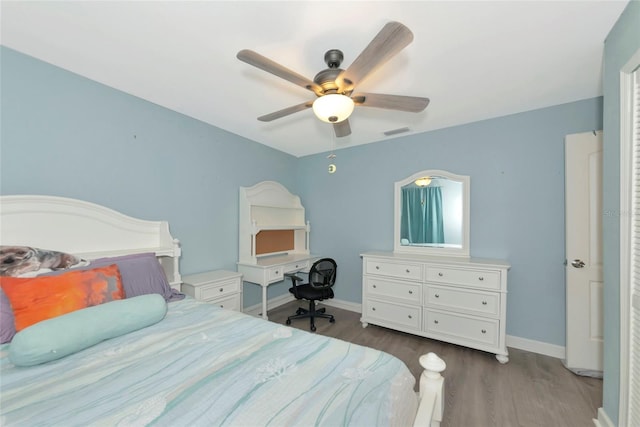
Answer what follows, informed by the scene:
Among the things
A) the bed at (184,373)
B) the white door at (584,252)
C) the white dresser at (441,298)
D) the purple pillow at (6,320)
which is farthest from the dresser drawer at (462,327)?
the purple pillow at (6,320)

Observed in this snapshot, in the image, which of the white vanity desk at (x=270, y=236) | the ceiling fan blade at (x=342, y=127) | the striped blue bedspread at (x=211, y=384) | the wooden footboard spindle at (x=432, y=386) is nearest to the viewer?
the striped blue bedspread at (x=211, y=384)

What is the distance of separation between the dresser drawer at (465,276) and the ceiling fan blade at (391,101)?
1.70m

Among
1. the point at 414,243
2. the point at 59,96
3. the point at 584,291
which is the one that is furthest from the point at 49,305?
the point at 584,291

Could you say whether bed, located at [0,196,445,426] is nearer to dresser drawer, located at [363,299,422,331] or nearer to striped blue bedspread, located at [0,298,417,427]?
striped blue bedspread, located at [0,298,417,427]

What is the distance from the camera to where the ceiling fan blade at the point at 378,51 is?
1.10m

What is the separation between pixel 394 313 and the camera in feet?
9.34

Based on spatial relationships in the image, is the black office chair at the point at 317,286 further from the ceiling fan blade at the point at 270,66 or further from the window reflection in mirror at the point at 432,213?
the ceiling fan blade at the point at 270,66

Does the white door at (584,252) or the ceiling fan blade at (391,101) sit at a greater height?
the ceiling fan blade at (391,101)

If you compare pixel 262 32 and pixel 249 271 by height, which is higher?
pixel 262 32

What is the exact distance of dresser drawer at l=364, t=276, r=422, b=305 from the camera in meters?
2.73

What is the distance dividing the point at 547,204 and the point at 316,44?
2.63 m

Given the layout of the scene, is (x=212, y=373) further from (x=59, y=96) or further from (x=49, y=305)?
(x=59, y=96)

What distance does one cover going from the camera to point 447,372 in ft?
7.06

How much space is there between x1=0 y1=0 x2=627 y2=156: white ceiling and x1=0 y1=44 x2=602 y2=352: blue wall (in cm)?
22
